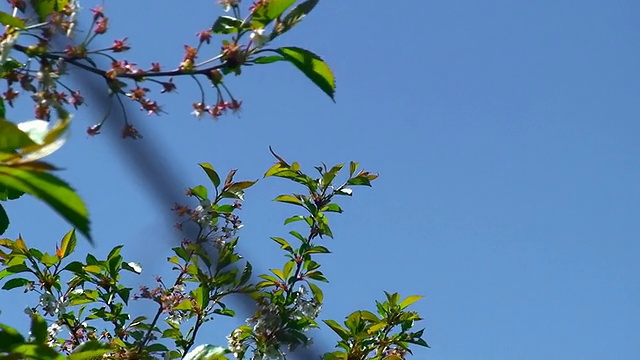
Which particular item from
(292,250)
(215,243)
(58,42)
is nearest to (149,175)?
(58,42)

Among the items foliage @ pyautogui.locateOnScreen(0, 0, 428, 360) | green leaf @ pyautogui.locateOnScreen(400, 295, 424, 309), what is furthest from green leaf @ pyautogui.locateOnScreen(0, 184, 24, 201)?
green leaf @ pyautogui.locateOnScreen(400, 295, 424, 309)

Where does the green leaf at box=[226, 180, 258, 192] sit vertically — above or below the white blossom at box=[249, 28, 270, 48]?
above

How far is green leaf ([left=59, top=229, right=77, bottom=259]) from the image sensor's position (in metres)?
2.57

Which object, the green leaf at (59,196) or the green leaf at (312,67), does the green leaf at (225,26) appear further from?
the green leaf at (59,196)

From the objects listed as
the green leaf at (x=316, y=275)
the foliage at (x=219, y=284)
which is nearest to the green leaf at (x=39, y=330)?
the foliage at (x=219, y=284)

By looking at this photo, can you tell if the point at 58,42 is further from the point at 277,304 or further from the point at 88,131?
the point at 277,304

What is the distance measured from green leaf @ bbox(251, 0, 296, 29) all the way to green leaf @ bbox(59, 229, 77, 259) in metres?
1.43

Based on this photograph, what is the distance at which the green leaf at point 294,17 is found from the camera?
→ 1347mm

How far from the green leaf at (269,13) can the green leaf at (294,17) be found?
23mm

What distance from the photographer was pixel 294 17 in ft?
4.45

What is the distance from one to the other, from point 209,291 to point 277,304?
0.71 feet

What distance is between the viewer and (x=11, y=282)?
8.52 feet

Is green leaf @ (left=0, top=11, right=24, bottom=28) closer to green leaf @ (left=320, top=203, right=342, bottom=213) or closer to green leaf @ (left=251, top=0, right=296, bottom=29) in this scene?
green leaf @ (left=251, top=0, right=296, bottom=29)

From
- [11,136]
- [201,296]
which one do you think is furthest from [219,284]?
[11,136]
